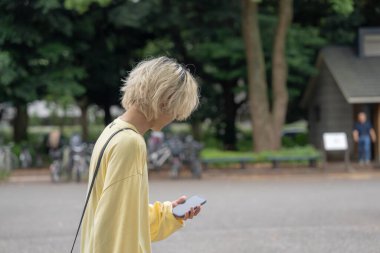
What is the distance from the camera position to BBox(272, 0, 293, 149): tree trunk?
80.9 ft

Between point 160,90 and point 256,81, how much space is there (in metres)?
22.1

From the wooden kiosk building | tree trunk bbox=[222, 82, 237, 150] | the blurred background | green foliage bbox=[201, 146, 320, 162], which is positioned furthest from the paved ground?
tree trunk bbox=[222, 82, 237, 150]

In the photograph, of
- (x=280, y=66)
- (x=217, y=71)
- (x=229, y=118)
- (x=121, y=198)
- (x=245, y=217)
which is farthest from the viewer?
(x=229, y=118)

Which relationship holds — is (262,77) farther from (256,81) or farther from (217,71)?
(217,71)

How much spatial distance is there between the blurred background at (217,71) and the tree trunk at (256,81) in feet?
0.12

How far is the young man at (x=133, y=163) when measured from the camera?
8.75 feet

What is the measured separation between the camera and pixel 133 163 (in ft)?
8.75

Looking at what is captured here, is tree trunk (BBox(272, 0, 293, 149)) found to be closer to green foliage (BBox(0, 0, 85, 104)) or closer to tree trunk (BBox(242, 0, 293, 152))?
tree trunk (BBox(242, 0, 293, 152))

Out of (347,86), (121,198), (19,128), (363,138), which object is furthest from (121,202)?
(19,128)

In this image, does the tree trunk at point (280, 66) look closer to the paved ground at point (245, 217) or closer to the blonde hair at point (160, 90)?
the paved ground at point (245, 217)

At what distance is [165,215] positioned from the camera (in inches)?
121

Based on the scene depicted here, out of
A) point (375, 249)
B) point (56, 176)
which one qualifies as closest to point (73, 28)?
point (56, 176)

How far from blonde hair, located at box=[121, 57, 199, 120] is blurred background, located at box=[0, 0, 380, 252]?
15.5 m

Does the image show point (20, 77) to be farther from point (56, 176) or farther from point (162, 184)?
point (162, 184)
